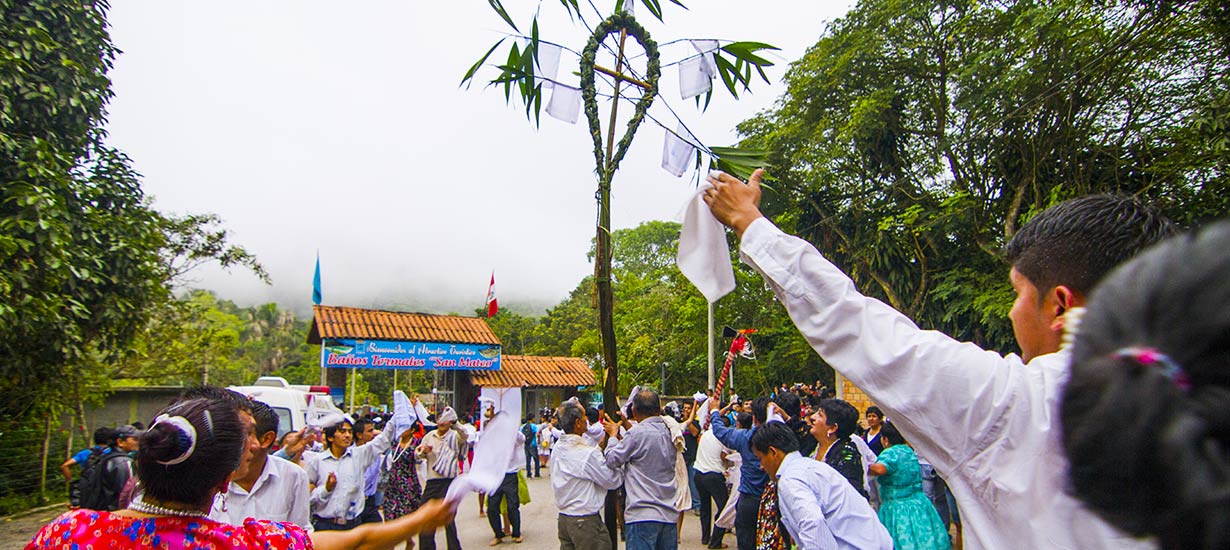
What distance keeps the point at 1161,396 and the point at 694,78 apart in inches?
113

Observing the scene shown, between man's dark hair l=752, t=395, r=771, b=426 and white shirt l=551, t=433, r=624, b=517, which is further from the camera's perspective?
man's dark hair l=752, t=395, r=771, b=426

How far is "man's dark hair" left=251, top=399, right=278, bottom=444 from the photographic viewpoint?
3.71 m

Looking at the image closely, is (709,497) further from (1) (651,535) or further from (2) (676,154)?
(2) (676,154)

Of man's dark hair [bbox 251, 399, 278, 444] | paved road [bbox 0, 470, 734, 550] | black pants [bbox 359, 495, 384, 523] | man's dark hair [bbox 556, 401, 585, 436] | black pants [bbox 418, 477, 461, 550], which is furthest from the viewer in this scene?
paved road [bbox 0, 470, 734, 550]

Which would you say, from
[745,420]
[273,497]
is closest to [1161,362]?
[273,497]

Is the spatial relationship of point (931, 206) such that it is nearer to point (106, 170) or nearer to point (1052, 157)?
point (1052, 157)

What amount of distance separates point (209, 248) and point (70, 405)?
13.7 ft

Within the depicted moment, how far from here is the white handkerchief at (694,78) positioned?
323 cm

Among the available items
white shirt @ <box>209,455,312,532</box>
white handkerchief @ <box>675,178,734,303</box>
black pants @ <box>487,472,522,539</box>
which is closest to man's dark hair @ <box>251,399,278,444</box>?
white shirt @ <box>209,455,312,532</box>

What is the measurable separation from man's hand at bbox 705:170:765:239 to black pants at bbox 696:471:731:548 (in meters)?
7.31

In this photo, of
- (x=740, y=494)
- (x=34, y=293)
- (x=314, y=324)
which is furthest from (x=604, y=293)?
(x=314, y=324)

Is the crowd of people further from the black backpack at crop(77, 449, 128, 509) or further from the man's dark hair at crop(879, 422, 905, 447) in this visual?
the man's dark hair at crop(879, 422, 905, 447)

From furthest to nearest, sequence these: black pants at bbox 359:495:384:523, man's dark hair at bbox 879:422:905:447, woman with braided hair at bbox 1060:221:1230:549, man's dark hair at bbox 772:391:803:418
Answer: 1. black pants at bbox 359:495:384:523
2. man's dark hair at bbox 772:391:803:418
3. man's dark hair at bbox 879:422:905:447
4. woman with braided hair at bbox 1060:221:1230:549

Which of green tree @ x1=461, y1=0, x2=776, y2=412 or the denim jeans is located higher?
green tree @ x1=461, y1=0, x2=776, y2=412
